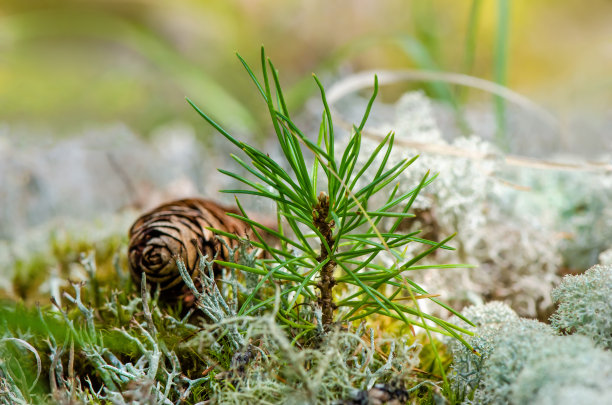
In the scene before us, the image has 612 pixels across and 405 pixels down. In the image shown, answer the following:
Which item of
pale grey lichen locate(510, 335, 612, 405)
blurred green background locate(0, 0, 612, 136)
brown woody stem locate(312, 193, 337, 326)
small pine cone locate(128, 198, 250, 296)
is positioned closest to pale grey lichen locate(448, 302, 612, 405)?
pale grey lichen locate(510, 335, 612, 405)

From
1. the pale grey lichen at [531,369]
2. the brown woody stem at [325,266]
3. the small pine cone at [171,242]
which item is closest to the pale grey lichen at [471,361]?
the pale grey lichen at [531,369]

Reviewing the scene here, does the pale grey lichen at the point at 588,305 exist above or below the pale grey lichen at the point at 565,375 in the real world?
above

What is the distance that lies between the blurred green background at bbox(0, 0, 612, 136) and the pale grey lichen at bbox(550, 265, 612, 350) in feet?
2.88

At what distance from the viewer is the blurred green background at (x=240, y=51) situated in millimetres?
1555

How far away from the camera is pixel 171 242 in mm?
608

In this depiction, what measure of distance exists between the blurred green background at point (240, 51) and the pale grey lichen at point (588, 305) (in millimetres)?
878

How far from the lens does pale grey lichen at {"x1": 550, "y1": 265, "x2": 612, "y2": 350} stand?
0.45 meters

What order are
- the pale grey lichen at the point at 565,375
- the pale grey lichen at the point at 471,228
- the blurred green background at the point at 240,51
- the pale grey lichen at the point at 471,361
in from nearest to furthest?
the pale grey lichen at the point at 565,375
the pale grey lichen at the point at 471,361
the pale grey lichen at the point at 471,228
the blurred green background at the point at 240,51

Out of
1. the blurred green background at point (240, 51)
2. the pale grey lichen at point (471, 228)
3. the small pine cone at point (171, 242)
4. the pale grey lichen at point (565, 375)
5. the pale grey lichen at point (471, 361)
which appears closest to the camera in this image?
the pale grey lichen at point (565, 375)

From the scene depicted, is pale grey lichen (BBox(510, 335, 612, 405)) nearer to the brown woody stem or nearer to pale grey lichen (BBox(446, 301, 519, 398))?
pale grey lichen (BBox(446, 301, 519, 398))

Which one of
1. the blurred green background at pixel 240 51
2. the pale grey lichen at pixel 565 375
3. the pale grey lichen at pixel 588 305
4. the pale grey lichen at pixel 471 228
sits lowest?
the pale grey lichen at pixel 565 375

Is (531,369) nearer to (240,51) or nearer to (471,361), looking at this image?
(471,361)

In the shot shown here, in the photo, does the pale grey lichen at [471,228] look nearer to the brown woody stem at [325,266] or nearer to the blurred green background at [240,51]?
the brown woody stem at [325,266]

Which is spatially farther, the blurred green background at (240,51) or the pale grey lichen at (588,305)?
the blurred green background at (240,51)
